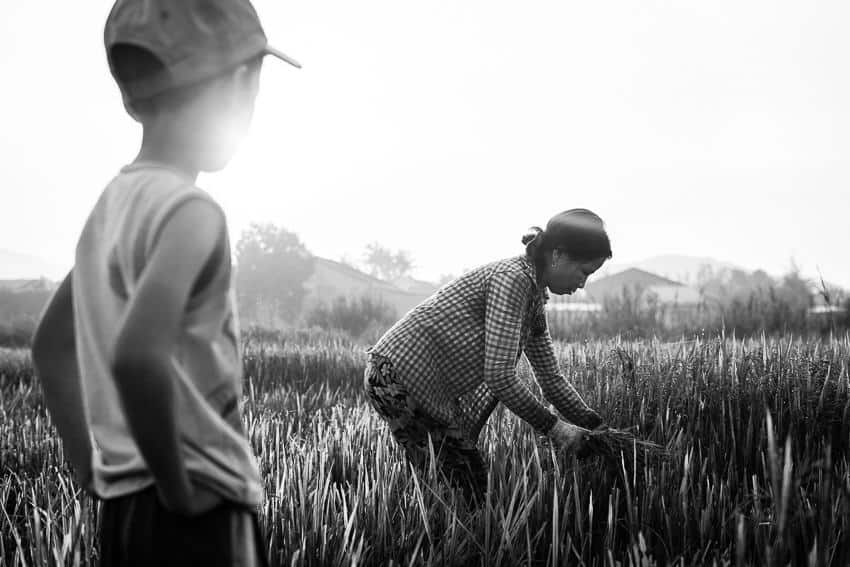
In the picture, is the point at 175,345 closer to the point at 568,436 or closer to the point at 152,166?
the point at 152,166

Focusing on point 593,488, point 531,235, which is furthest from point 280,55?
point 593,488

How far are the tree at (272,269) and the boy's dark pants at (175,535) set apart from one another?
93.3ft

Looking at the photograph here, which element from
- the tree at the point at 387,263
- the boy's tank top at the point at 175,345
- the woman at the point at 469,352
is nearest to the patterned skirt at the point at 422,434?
the woman at the point at 469,352

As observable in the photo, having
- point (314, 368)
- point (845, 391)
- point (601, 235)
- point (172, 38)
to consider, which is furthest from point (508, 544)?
point (314, 368)

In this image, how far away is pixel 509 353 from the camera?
2367 mm

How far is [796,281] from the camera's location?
19.5m

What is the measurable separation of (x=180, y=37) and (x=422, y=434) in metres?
1.99

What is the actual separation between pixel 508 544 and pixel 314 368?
5.37 metres

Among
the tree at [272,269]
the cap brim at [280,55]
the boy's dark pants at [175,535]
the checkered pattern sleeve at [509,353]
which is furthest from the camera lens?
the tree at [272,269]

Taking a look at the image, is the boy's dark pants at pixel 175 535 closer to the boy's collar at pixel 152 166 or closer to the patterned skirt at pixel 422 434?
the boy's collar at pixel 152 166

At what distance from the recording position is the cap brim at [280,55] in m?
1.01

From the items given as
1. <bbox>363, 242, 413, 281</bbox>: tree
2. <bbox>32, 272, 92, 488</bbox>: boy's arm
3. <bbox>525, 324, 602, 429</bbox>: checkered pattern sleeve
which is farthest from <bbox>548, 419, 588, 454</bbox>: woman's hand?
<bbox>363, 242, 413, 281</bbox>: tree

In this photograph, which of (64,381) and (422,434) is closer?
(64,381)

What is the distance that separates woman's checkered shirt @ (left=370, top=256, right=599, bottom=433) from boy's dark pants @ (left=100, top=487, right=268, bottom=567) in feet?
5.19
